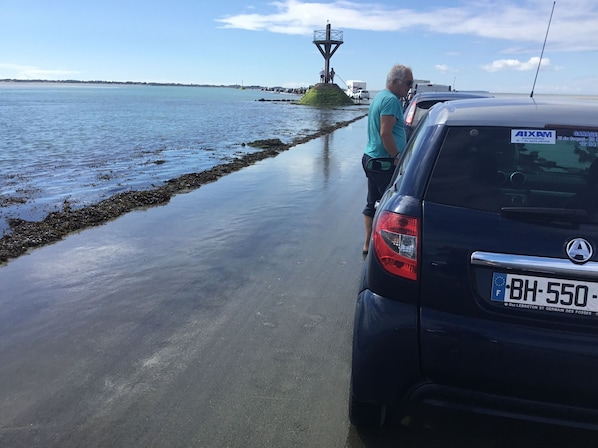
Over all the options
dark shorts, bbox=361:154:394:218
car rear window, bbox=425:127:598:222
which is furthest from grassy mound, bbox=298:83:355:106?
car rear window, bbox=425:127:598:222

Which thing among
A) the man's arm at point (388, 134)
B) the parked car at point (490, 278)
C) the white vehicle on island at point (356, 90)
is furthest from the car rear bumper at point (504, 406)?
the white vehicle on island at point (356, 90)

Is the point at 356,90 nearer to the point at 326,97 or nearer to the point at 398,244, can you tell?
the point at 326,97

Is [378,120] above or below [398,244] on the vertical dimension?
above

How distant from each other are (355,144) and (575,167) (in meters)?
16.2

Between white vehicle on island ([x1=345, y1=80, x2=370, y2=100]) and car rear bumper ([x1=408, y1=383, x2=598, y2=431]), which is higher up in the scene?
white vehicle on island ([x1=345, y1=80, x2=370, y2=100])

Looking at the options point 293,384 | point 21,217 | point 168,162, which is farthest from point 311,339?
point 168,162

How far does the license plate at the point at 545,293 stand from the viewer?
200 cm

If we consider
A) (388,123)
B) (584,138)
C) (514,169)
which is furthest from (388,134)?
(584,138)

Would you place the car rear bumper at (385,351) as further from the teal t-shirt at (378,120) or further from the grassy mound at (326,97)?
the grassy mound at (326,97)

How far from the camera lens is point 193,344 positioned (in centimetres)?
366

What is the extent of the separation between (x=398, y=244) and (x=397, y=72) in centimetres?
341

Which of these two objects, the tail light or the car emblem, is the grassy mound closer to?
the tail light

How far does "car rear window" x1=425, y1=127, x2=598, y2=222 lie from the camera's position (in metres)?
2.15

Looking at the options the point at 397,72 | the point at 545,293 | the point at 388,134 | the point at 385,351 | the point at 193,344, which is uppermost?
the point at 397,72
